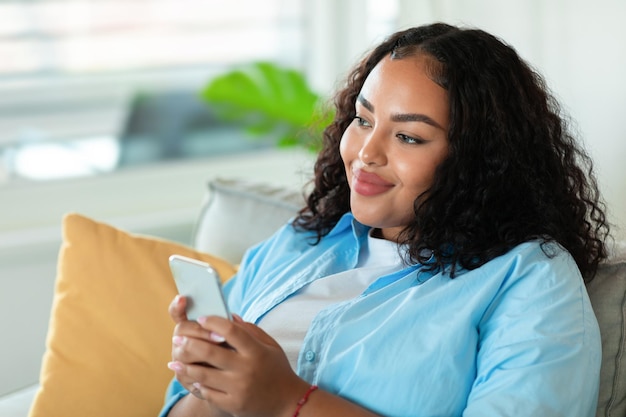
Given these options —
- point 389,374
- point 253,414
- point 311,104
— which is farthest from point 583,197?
point 311,104

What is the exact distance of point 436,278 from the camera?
138 cm

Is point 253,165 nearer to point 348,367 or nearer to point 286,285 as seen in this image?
point 286,285

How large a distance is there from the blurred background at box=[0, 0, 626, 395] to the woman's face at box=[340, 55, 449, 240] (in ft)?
3.09

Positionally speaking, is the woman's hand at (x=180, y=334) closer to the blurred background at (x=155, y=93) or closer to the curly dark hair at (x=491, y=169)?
the curly dark hair at (x=491, y=169)

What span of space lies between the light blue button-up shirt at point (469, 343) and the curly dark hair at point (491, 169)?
5 cm

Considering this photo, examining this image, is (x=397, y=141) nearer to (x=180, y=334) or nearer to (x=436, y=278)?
(x=436, y=278)

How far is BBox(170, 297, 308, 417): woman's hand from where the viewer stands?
122 cm

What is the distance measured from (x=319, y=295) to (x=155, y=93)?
5.27ft

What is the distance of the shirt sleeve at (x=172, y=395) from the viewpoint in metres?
1.53

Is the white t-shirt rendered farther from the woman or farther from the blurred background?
→ the blurred background

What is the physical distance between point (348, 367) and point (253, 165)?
5.98ft

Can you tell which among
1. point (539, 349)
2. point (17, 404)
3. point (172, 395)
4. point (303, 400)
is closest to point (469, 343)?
point (539, 349)

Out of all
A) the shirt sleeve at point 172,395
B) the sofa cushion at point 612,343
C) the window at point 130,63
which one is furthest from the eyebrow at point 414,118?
the window at point 130,63

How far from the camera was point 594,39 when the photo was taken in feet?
7.15
